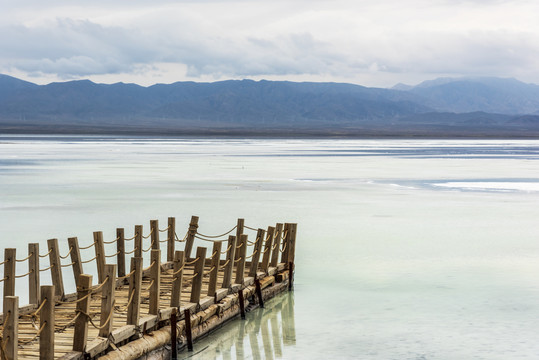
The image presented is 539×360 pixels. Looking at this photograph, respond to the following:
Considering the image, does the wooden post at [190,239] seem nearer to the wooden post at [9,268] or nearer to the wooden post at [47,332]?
the wooden post at [9,268]

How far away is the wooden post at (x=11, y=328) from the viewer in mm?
5879

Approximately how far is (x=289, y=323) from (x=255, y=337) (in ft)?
2.29

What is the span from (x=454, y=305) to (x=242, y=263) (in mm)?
2998

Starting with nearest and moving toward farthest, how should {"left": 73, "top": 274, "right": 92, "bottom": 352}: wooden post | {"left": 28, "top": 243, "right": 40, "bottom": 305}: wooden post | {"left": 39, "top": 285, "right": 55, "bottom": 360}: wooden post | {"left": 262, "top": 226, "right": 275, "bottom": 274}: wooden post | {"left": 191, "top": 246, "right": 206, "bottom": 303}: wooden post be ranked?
{"left": 39, "top": 285, "right": 55, "bottom": 360}: wooden post
{"left": 73, "top": 274, "right": 92, "bottom": 352}: wooden post
{"left": 28, "top": 243, "right": 40, "bottom": 305}: wooden post
{"left": 191, "top": 246, "right": 206, "bottom": 303}: wooden post
{"left": 262, "top": 226, "right": 275, "bottom": 274}: wooden post

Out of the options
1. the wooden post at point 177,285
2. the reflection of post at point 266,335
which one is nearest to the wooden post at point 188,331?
the wooden post at point 177,285

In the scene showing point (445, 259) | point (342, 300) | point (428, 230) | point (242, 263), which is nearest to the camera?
point (242, 263)

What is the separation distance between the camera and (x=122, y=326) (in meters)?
7.77

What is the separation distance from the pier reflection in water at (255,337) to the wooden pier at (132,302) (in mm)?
155

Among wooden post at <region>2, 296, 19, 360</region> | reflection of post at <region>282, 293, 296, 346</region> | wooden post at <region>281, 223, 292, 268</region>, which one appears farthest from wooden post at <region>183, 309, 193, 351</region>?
wooden post at <region>281, 223, 292, 268</region>

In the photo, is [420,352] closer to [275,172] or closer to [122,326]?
[122,326]

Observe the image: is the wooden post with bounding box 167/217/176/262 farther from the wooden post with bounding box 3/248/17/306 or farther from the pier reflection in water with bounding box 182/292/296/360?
the wooden post with bounding box 3/248/17/306

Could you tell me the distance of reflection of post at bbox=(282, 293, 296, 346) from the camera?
985 cm

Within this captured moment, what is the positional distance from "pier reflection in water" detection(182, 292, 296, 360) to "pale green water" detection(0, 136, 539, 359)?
0.14 feet

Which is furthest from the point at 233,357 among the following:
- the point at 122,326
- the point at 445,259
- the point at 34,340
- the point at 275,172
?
the point at 275,172
